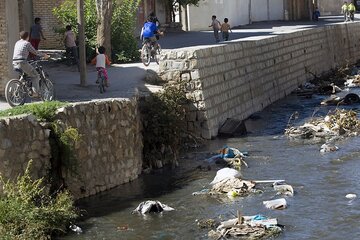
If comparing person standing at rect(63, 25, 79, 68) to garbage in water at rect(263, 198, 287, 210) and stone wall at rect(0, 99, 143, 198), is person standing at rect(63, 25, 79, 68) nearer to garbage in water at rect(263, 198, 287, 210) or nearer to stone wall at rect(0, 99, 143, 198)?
stone wall at rect(0, 99, 143, 198)

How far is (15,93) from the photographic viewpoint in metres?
18.2

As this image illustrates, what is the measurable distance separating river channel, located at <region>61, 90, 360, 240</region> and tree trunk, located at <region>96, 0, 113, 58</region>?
701 centimetres

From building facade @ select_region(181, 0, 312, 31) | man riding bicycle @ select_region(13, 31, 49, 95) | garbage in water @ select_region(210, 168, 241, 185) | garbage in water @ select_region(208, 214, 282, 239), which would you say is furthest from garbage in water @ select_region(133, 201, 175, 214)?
building facade @ select_region(181, 0, 312, 31)

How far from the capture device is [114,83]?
23.6 meters

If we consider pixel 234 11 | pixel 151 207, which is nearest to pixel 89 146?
pixel 151 207

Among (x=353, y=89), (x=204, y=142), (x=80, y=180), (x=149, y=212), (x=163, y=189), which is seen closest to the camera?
(x=149, y=212)

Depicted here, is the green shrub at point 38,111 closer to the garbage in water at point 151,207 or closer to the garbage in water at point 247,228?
the garbage in water at point 151,207

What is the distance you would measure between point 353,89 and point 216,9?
21.0 metres

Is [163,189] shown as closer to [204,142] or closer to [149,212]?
[149,212]

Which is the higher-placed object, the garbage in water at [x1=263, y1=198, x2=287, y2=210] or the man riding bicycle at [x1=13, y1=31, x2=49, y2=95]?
the man riding bicycle at [x1=13, y1=31, x2=49, y2=95]

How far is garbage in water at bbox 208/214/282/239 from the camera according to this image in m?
13.2

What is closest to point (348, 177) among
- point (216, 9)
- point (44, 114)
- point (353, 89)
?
point (44, 114)

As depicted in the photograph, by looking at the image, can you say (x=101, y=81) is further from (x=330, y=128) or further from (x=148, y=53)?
(x=330, y=128)

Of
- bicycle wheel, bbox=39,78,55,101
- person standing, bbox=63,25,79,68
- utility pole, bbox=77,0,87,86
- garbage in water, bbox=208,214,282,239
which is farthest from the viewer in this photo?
person standing, bbox=63,25,79,68
